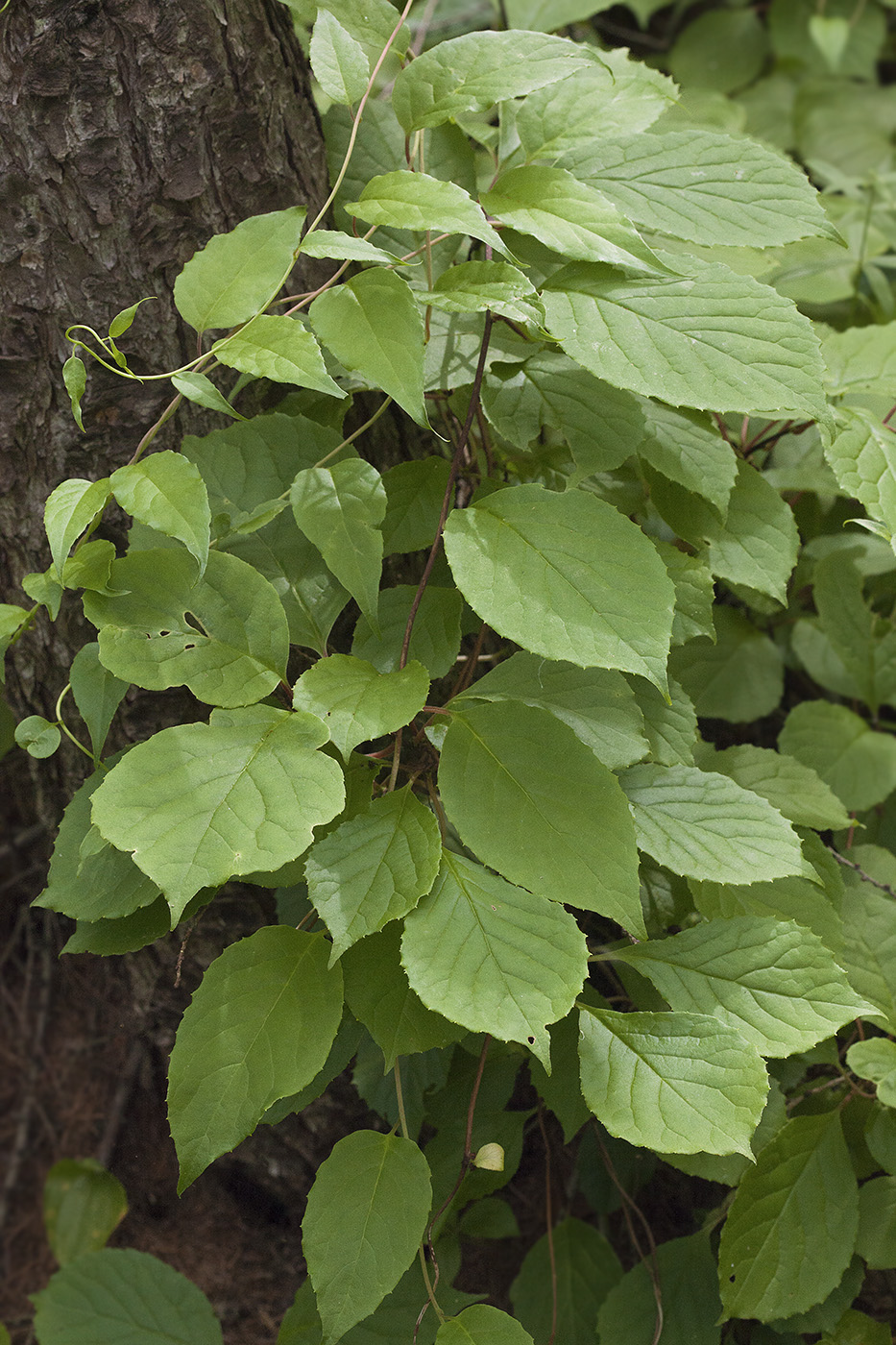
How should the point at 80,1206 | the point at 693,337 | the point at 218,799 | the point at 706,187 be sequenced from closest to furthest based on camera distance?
the point at 218,799
the point at 693,337
the point at 706,187
the point at 80,1206

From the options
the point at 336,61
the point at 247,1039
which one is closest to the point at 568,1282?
the point at 247,1039

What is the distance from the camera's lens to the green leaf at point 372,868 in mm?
798

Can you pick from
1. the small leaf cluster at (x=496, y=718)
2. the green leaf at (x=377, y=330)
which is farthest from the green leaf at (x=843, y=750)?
the green leaf at (x=377, y=330)

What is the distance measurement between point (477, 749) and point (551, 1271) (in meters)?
0.79

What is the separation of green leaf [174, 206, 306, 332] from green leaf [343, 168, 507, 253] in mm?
79

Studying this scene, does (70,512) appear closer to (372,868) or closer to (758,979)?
(372,868)

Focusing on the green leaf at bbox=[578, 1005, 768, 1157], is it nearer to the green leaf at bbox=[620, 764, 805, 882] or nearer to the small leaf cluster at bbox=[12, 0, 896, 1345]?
the small leaf cluster at bbox=[12, 0, 896, 1345]

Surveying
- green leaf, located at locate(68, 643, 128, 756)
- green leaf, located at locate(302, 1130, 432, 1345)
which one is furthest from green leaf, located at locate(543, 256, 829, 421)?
green leaf, located at locate(302, 1130, 432, 1345)

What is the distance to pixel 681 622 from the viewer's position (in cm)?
104

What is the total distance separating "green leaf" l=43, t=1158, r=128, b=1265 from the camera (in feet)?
4.74

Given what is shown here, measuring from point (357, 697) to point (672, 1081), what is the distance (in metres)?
0.45

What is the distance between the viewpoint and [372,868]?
827 millimetres

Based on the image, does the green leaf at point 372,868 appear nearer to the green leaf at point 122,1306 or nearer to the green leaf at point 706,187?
the green leaf at point 706,187

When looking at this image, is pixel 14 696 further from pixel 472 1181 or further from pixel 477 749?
pixel 472 1181
